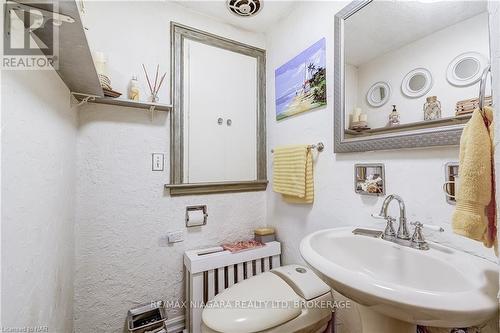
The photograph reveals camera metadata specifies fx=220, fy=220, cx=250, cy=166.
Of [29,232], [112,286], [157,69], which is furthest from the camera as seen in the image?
[157,69]

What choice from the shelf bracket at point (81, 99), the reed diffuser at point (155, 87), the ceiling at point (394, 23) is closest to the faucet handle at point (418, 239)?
the ceiling at point (394, 23)

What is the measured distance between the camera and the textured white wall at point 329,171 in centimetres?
83

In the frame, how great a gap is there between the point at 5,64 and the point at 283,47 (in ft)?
5.04

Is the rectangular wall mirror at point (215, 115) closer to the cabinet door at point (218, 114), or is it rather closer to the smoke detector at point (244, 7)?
the cabinet door at point (218, 114)

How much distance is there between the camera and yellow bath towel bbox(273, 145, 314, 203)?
4.42 feet

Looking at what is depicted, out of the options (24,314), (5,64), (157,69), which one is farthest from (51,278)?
(157,69)

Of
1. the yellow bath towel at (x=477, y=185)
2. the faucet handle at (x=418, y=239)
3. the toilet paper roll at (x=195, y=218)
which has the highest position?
the yellow bath towel at (x=477, y=185)

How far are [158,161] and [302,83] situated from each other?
41.9 inches

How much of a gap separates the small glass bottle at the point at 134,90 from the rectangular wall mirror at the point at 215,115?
22 centimetres

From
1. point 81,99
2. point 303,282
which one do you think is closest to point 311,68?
point 303,282

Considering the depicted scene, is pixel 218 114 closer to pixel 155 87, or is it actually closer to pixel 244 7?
pixel 155 87

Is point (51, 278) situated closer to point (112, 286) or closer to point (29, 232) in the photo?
point (29, 232)

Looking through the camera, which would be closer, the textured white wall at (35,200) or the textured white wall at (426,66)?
the textured white wall at (35,200)

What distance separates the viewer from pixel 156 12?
1.45 m
